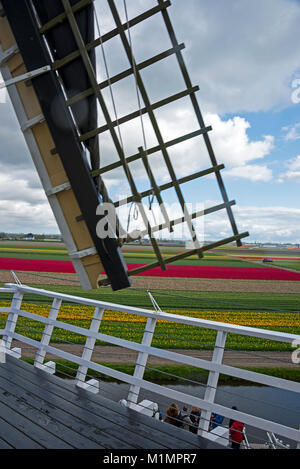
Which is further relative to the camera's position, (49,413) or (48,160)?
(48,160)

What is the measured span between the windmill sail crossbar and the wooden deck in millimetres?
1145

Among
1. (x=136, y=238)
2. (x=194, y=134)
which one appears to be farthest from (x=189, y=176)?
(x=136, y=238)

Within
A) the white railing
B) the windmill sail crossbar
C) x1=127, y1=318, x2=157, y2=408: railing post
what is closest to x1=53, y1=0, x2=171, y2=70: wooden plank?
the windmill sail crossbar

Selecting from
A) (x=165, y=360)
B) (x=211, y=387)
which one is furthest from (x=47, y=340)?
(x=165, y=360)

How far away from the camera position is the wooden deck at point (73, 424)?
101 inches

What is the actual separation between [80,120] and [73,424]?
2.74 metres

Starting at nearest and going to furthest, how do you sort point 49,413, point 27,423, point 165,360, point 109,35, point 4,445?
point 4,445 → point 27,423 → point 49,413 → point 109,35 → point 165,360

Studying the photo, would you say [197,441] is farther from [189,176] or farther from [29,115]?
[29,115]

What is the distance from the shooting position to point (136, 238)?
141 inches

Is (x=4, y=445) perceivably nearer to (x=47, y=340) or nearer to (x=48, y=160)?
(x=47, y=340)

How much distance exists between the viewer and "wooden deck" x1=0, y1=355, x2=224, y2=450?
8.44 ft

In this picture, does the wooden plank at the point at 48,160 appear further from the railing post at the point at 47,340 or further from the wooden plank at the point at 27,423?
the wooden plank at the point at 27,423

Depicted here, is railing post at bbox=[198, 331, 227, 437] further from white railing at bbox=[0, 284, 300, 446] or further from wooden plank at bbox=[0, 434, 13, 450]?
wooden plank at bbox=[0, 434, 13, 450]

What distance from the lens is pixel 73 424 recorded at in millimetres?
2846
